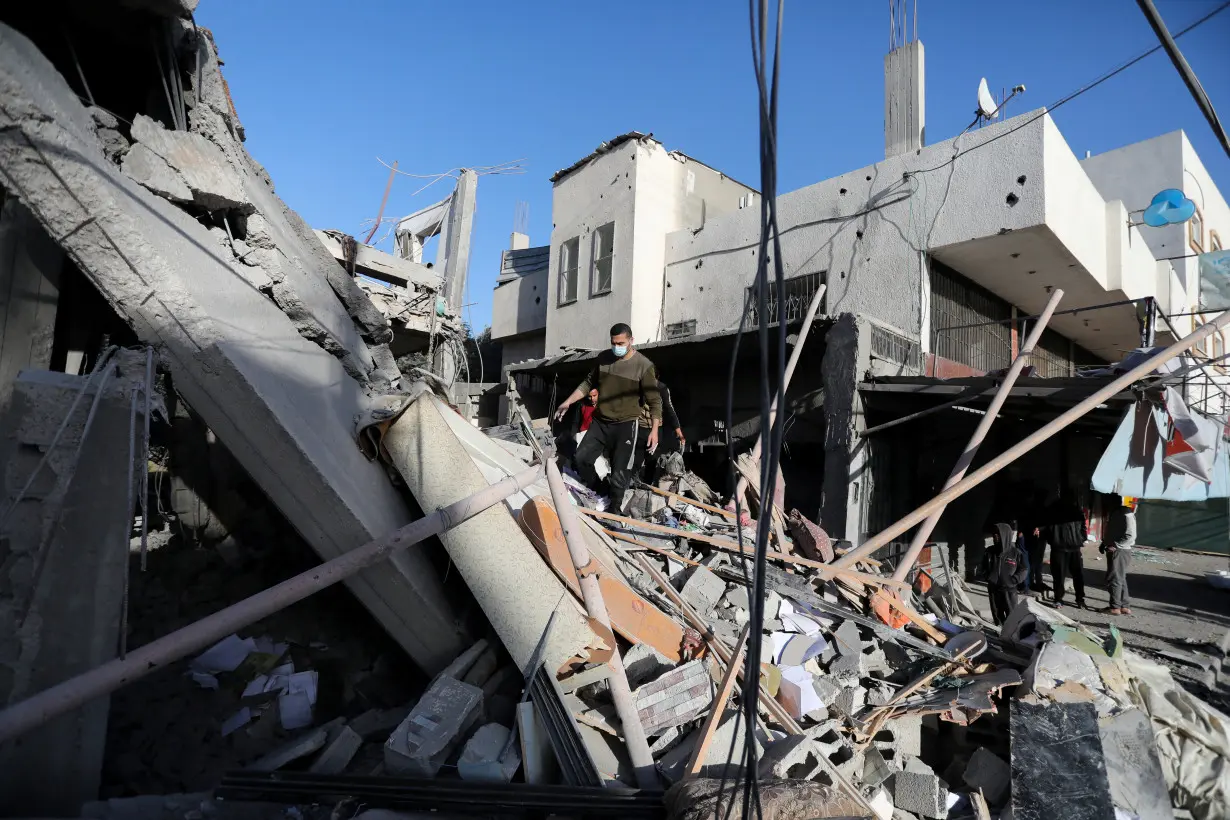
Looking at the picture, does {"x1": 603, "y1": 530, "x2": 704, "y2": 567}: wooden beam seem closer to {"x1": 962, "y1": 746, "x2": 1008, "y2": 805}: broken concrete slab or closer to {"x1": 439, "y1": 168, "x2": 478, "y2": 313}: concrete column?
{"x1": 962, "y1": 746, "x2": 1008, "y2": 805}: broken concrete slab

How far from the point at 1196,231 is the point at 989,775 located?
1980cm

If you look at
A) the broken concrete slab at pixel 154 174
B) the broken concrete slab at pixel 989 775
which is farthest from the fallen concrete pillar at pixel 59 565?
the broken concrete slab at pixel 989 775

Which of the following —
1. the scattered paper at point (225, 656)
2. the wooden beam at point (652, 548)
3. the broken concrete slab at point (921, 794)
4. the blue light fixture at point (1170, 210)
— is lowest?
the broken concrete slab at point (921, 794)

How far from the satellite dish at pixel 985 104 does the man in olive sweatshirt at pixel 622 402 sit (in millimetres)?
7808

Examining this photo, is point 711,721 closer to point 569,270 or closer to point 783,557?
point 783,557

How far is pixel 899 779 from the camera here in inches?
121

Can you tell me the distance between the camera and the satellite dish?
971 centimetres

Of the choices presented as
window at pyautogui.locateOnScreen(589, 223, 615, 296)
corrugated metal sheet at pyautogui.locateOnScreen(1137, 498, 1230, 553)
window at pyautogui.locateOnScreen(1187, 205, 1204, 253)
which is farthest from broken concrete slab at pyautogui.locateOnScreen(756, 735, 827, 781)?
window at pyautogui.locateOnScreen(1187, 205, 1204, 253)

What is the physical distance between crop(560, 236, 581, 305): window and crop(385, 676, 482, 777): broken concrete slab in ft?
41.2

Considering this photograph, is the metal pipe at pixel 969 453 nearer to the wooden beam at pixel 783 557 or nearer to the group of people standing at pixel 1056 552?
the wooden beam at pixel 783 557

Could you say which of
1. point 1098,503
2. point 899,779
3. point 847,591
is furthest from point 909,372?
point 1098,503

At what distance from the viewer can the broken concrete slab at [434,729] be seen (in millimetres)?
2551

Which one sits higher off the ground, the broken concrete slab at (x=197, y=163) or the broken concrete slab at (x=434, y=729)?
the broken concrete slab at (x=197, y=163)

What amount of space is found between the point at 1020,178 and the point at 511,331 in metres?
12.3
